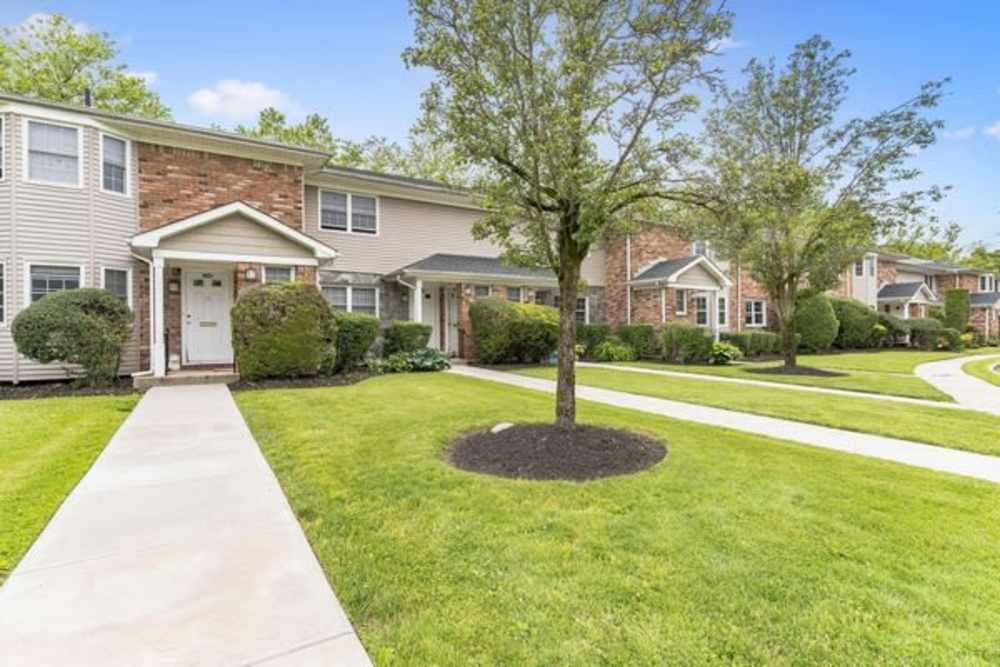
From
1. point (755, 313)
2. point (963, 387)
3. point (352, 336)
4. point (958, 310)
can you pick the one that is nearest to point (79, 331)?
point (352, 336)

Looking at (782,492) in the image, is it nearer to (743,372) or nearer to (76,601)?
(76,601)

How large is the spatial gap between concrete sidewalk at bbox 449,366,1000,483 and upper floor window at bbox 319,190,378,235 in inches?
346

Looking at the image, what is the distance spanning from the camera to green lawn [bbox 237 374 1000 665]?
7.82 ft

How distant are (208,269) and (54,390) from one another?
4232mm

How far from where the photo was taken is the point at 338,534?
3.61 metres

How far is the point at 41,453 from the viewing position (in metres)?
5.66

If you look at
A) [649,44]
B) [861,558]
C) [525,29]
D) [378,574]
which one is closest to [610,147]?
[649,44]

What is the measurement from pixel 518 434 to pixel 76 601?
4142 mm

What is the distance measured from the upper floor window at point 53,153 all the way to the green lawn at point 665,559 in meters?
10.2

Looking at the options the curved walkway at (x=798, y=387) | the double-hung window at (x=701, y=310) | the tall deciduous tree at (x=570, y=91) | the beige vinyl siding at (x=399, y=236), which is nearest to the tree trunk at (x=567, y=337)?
the tall deciduous tree at (x=570, y=91)

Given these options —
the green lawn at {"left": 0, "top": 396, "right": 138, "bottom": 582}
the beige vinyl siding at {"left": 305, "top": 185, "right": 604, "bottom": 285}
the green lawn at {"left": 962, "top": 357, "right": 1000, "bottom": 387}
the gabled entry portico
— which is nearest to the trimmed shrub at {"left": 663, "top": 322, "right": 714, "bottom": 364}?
the beige vinyl siding at {"left": 305, "top": 185, "right": 604, "bottom": 285}

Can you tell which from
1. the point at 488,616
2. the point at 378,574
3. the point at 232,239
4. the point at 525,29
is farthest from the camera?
the point at 232,239

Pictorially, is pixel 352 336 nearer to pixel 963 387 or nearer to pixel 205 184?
pixel 205 184

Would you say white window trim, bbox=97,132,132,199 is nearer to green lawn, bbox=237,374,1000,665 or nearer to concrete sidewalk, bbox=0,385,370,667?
concrete sidewalk, bbox=0,385,370,667
